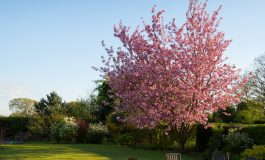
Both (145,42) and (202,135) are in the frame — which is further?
(202,135)

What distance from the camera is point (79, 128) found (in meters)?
29.4

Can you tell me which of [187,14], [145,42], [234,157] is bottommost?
[234,157]

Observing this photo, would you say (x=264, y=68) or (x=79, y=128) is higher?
(x=264, y=68)

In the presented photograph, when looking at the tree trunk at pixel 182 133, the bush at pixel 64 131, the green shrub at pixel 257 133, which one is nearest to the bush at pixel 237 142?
the green shrub at pixel 257 133

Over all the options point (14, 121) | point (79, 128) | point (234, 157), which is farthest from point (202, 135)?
point (14, 121)

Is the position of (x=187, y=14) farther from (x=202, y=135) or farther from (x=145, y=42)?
(x=202, y=135)

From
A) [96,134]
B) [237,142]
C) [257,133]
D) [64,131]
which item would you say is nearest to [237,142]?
[237,142]

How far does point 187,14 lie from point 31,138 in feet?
59.4

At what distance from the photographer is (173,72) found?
16766 millimetres

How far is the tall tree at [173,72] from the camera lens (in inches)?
663

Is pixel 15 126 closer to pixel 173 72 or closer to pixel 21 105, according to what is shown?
pixel 173 72

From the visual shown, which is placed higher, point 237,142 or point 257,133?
point 257,133

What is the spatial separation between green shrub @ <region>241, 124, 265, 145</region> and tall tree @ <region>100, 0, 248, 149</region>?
75.4 inches

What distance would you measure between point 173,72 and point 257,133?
15.5 feet
